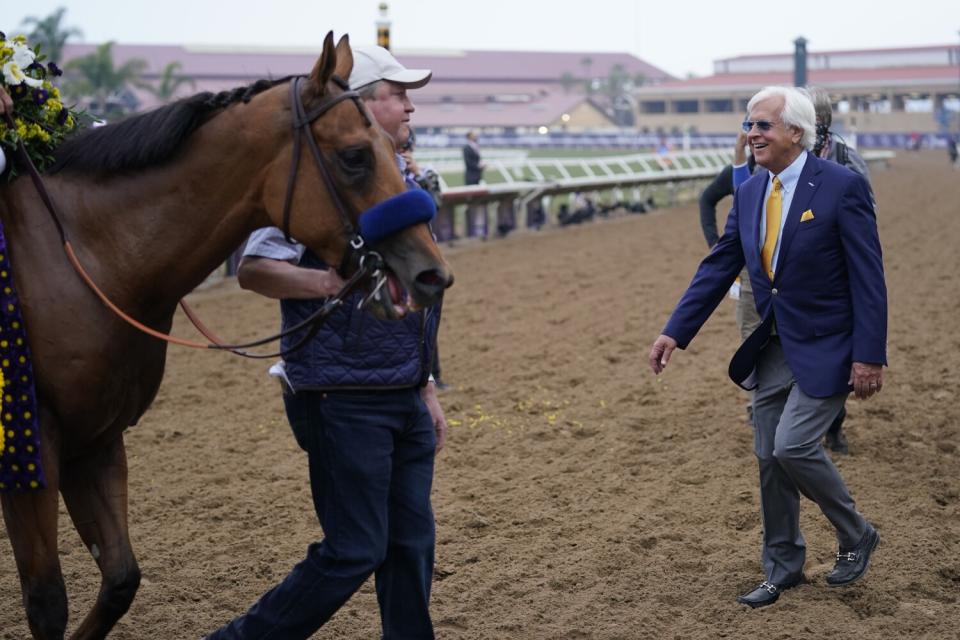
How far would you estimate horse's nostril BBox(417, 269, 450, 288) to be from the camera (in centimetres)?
279

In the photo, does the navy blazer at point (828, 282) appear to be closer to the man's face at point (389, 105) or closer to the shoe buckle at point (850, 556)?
the shoe buckle at point (850, 556)

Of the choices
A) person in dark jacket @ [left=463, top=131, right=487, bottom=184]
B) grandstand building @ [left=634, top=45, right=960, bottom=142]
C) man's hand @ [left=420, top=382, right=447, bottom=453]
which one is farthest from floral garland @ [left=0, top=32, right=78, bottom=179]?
grandstand building @ [left=634, top=45, right=960, bottom=142]

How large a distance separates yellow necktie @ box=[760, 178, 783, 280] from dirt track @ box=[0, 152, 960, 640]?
1240mm

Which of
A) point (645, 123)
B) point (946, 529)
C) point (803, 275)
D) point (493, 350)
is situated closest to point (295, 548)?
point (803, 275)

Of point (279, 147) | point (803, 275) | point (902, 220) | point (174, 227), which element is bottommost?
point (902, 220)

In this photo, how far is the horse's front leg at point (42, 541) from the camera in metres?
3.16

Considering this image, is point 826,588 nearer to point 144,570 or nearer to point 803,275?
point 803,275

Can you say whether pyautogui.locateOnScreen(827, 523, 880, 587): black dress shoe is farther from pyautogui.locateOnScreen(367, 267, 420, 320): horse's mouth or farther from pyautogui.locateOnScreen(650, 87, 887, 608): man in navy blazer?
pyautogui.locateOnScreen(367, 267, 420, 320): horse's mouth

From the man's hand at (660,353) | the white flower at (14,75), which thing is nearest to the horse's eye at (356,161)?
the white flower at (14,75)

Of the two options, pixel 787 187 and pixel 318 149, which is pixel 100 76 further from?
pixel 318 149

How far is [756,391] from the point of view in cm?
441

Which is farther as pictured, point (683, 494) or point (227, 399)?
point (227, 399)

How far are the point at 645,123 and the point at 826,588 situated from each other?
281 feet

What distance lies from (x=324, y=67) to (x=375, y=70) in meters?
0.51
